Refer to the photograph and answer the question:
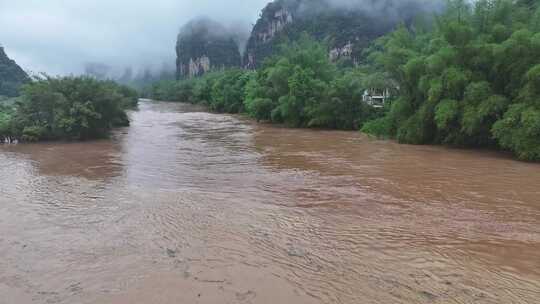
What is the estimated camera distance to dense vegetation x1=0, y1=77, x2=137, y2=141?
20250 mm

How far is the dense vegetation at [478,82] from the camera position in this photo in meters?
13.5

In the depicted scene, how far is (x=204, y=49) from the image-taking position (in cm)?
13488

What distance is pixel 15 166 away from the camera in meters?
14.2

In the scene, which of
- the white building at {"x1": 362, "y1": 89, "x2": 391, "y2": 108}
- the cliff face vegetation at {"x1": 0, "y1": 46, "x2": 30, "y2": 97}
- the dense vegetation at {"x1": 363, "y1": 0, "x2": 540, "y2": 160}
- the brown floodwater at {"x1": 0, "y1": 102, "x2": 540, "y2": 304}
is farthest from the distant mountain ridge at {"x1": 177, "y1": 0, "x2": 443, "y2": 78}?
the brown floodwater at {"x1": 0, "y1": 102, "x2": 540, "y2": 304}

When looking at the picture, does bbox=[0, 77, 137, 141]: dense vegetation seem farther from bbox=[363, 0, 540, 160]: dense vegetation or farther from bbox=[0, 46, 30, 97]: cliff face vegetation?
bbox=[0, 46, 30, 97]: cliff face vegetation

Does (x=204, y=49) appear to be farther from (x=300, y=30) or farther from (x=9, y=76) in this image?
(x=9, y=76)

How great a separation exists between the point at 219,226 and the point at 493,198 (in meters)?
6.40

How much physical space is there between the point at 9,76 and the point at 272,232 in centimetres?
5910

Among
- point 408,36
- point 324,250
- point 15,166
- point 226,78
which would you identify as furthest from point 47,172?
point 226,78

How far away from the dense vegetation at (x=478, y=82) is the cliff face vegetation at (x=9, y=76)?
47.7 meters

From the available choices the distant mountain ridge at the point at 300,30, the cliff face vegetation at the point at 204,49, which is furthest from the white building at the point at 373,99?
the cliff face vegetation at the point at 204,49

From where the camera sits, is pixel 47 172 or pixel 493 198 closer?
pixel 493 198

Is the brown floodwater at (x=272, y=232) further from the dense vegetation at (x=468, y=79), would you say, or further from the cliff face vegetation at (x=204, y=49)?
the cliff face vegetation at (x=204, y=49)

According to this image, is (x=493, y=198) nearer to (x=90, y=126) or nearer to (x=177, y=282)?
(x=177, y=282)
